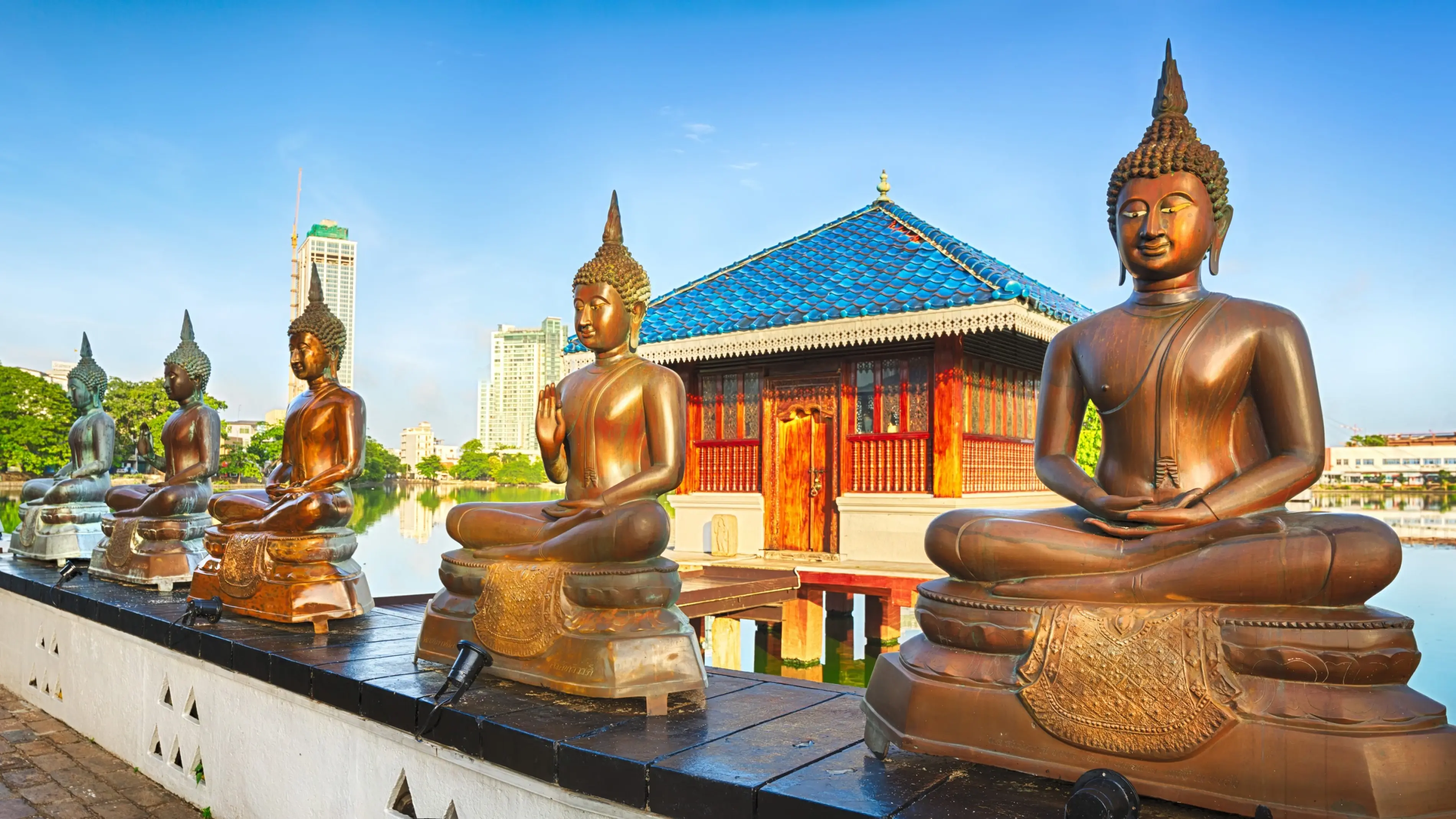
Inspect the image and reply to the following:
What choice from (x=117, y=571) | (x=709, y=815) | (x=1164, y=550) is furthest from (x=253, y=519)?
(x=1164, y=550)

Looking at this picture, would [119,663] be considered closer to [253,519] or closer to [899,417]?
[253,519]

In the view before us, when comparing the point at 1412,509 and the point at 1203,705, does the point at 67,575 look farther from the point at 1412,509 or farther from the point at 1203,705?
the point at 1412,509

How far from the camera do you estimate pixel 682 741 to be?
275 centimetres


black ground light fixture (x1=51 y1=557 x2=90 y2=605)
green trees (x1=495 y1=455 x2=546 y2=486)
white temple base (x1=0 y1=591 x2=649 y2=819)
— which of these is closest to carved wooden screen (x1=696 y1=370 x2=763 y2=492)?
black ground light fixture (x1=51 y1=557 x2=90 y2=605)

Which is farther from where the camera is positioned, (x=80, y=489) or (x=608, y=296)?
(x=80, y=489)

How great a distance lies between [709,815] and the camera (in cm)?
236

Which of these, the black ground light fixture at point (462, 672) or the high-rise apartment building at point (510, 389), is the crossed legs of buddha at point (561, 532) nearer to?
the black ground light fixture at point (462, 672)

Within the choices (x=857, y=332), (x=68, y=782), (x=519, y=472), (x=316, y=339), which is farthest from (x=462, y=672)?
(x=519, y=472)

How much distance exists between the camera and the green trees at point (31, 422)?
22922 millimetres

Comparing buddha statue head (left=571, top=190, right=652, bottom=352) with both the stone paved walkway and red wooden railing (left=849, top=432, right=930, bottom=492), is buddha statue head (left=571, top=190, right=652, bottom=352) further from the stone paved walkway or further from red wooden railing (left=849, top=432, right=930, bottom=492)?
red wooden railing (left=849, top=432, right=930, bottom=492)

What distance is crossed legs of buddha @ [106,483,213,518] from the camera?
20.4ft

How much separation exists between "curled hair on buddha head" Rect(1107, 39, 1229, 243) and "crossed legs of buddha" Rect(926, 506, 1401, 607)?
801 millimetres

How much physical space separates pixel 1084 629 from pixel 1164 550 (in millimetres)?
271

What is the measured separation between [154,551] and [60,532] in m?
2.22
